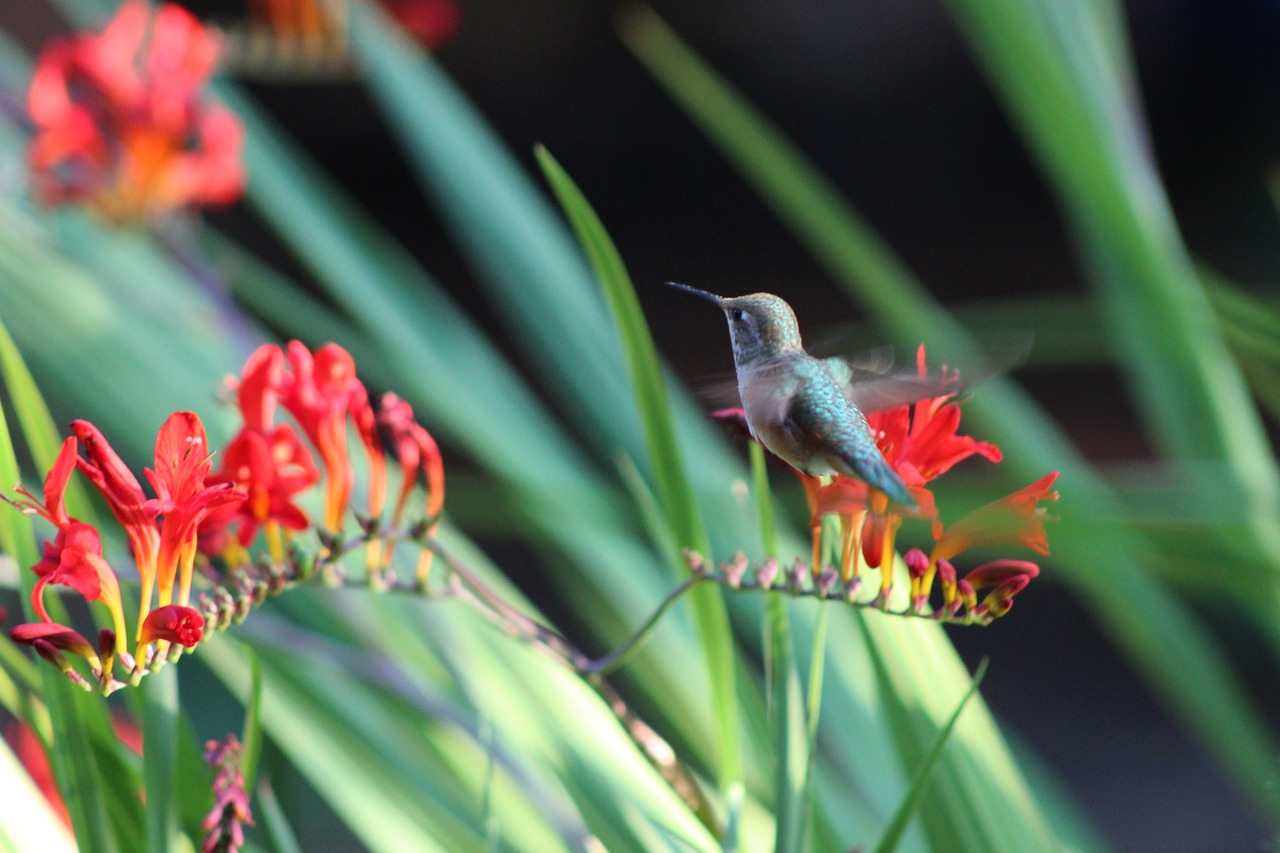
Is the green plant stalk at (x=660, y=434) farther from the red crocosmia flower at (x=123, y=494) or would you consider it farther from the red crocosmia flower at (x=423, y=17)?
the red crocosmia flower at (x=423, y=17)

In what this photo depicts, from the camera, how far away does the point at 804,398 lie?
10.3 inches

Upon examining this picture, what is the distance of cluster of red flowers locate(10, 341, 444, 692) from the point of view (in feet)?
0.81

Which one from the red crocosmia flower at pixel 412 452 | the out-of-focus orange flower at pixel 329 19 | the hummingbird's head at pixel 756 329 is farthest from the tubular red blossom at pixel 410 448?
the out-of-focus orange flower at pixel 329 19

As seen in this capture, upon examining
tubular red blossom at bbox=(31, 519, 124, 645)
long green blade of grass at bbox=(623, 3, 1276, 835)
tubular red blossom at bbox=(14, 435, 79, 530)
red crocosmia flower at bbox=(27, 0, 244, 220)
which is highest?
red crocosmia flower at bbox=(27, 0, 244, 220)

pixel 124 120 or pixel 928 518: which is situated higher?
pixel 124 120

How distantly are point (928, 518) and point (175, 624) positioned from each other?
0.17 meters

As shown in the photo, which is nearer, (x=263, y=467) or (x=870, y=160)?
(x=263, y=467)

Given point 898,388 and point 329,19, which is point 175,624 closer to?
A: point 898,388

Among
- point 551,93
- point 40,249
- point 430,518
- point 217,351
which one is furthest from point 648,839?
point 551,93

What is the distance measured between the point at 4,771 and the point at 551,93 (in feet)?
6.34

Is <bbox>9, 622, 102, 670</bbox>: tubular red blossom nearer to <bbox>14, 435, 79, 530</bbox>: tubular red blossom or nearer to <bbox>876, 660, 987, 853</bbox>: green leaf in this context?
<bbox>14, 435, 79, 530</bbox>: tubular red blossom

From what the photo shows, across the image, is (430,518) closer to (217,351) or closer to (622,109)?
(217,351)

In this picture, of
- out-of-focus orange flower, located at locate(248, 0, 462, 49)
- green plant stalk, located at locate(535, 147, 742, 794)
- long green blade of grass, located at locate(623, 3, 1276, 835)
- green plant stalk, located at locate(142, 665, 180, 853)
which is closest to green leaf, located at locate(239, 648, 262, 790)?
green plant stalk, located at locate(142, 665, 180, 853)

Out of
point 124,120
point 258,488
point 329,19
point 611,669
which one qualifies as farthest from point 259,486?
point 329,19
